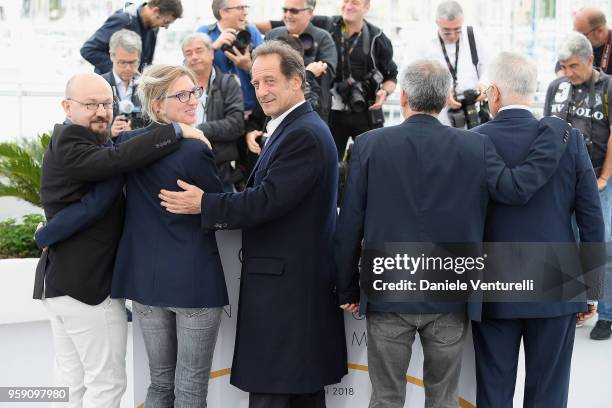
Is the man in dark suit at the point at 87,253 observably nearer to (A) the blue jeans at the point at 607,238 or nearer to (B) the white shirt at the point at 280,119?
(B) the white shirt at the point at 280,119

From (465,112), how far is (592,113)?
0.81 metres

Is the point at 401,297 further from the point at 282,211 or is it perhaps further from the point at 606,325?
the point at 606,325

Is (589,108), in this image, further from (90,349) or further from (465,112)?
(90,349)

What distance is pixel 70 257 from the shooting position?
3014 mm

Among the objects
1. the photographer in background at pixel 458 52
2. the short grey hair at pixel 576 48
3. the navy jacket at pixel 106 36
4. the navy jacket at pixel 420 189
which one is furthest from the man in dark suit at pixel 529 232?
the navy jacket at pixel 106 36

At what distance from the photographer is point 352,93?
585cm

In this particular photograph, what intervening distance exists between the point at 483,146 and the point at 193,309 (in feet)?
3.63

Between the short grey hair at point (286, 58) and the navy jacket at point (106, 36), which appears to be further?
the navy jacket at point (106, 36)

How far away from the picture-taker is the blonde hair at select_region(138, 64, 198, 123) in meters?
2.93

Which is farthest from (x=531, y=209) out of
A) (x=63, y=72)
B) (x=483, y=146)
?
(x=63, y=72)

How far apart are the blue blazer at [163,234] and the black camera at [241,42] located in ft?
8.69

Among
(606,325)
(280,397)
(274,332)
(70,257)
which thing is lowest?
(606,325)

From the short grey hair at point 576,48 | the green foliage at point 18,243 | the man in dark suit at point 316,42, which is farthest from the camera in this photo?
the green foliage at point 18,243

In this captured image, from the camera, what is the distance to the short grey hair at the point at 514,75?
10.1ft
